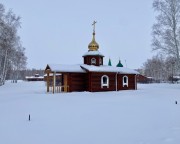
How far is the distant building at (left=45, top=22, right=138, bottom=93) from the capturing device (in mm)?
24250

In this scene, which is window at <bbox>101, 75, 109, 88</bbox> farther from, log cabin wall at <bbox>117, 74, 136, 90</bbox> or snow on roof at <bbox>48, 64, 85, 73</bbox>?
snow on roof at <bbox>48, 64, 85, 73</bbox>

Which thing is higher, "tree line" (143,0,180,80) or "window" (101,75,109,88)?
"tree line" (143,0,180,80)

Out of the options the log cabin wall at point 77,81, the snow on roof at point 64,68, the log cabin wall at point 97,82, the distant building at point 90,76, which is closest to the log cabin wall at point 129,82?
the distant building at point 90,76

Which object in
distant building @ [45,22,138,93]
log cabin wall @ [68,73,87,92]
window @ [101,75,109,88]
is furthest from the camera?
window @ [101,75,109,88]

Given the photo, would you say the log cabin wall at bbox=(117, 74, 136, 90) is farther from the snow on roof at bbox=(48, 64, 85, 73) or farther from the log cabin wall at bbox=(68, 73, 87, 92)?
the snow on roof at bbox=(48, 64, 85, 73)

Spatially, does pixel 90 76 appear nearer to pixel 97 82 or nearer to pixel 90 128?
pixel 97 82

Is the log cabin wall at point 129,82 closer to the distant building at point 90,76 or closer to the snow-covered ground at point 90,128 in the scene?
the distant building at point 90,76

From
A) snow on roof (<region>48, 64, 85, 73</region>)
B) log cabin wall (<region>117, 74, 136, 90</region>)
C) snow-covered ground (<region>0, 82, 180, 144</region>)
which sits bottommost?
snow-covered ground (<region>0, 82, 180, 144</region>)

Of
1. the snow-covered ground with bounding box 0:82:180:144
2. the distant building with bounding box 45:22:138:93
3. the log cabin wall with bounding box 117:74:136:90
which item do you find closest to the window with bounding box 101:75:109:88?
the distant building with bounding box 45:22:138:93

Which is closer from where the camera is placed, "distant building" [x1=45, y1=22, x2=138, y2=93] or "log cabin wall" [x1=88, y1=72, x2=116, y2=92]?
"distant building" [x1=45, y1=22, x2=138, y2=93]

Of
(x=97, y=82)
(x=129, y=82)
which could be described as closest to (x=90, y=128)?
(x=97, y=82)

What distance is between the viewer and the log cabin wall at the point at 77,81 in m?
24.4

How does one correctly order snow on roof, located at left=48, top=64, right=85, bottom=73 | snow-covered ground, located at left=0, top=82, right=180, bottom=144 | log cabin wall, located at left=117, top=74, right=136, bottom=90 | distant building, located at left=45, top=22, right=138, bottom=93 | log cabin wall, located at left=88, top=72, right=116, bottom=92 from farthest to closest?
log cabin wall, located at left=117, top=74, right=136, bottom=90, log cabin wall, located at left=88, top=72, right=116, bottom=92, distant building, located at left=45, top=22, right=138, bottom=93, snow on roof, located at left=48, top=64, right=85, bottom=73, snow-covered ground, located at left=0, top=82, right=180, bottom=144

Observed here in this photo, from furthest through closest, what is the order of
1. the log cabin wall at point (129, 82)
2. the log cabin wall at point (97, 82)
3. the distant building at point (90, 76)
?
1. the log cabin wall at point (129, 82)
2. the log cabin wall at point (97, 82)
3. the distant building at point (90, 76)
